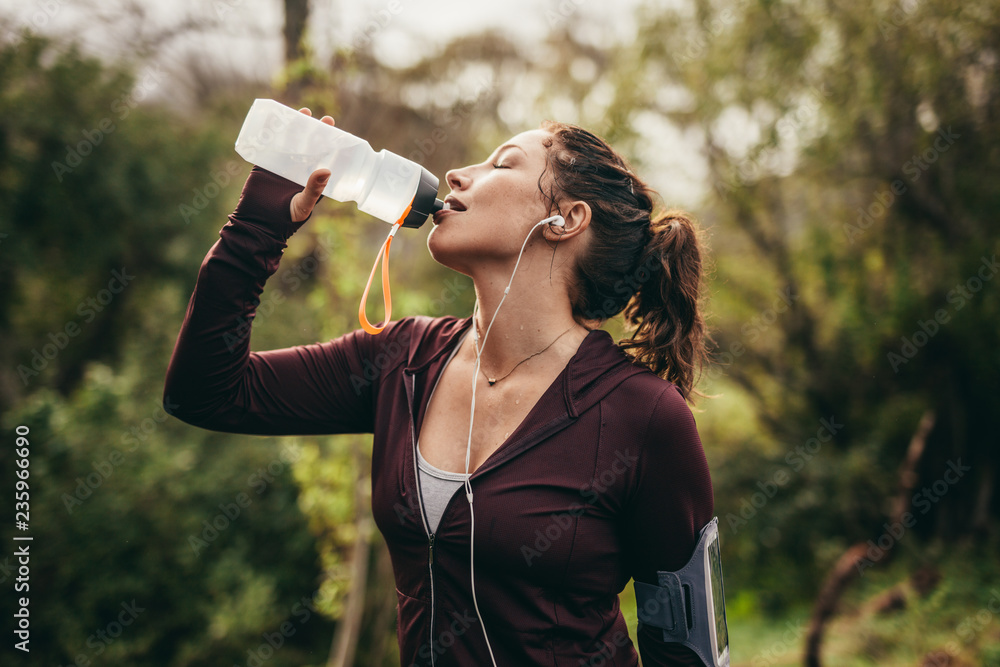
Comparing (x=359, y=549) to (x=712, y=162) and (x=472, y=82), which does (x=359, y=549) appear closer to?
(x=472, y=82)

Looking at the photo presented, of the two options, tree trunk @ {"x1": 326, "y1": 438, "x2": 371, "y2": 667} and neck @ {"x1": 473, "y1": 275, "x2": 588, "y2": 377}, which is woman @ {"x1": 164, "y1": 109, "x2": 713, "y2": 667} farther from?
tree trunk @ {"x1": 326, "y1": 438, "x2": 371, "y2": 667}

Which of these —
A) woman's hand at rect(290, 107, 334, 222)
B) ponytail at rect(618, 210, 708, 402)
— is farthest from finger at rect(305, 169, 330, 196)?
ponytail at rect(618, 210, 708, 402)

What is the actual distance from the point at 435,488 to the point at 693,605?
2.02ft

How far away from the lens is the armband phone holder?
4.39ft

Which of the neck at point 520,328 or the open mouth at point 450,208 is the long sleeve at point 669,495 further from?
the open mouth at point 450,208

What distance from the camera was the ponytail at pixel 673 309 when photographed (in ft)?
5.37

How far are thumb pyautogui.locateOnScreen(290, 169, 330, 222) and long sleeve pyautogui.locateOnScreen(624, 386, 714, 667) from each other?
903 mm

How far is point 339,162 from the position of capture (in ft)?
5.39

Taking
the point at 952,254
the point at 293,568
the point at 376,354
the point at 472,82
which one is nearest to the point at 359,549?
the point at 293,568

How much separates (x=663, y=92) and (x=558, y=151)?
198 inches

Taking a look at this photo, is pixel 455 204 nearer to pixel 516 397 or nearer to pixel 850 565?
pixel 516 397

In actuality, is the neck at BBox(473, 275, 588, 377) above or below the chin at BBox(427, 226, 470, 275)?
below

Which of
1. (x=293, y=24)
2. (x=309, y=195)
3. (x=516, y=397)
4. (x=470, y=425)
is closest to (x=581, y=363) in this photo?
(x=516, y=397)

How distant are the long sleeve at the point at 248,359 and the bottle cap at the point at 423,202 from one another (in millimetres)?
272
